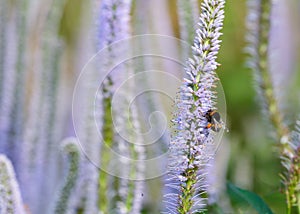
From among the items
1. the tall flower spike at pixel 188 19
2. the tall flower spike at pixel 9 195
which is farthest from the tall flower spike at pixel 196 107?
the tall flower spike at pixel 188 19

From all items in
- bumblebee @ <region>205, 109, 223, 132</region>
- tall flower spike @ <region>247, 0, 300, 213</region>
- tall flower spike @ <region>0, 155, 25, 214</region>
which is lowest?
tall flower spike @ <region>0, 155, 25, 214</region>

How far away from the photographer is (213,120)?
1.56 ft

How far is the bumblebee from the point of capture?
464mm

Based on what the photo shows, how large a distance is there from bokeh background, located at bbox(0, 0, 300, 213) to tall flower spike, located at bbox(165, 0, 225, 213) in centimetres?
21

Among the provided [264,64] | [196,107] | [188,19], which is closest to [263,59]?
[264,64]

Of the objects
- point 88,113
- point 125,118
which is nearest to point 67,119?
point 88,113

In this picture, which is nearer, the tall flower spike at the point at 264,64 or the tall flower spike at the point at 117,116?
the tall flower spike at the point at 117,116

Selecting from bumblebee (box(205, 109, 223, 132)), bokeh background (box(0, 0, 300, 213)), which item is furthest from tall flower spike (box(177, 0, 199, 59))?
bumblebee (box(205, 109, 223, 132))

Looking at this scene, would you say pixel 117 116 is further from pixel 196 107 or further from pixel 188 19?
pixel 196 107

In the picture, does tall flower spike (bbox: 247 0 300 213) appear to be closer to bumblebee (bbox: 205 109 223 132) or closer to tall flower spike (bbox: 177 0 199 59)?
tall flower spike (bbox: 177 0 199 59)

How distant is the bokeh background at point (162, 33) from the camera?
87 centimetres

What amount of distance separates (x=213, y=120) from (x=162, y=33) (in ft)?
1.73

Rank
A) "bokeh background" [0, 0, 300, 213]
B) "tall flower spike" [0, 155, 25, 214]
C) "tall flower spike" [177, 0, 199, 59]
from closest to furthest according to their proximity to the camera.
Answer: "tall flower spike" [0, 155, 25, 214] → "tall flower spike" [177, 0, 199, 59] → "bokeh background" [0, 0, 300, 213]

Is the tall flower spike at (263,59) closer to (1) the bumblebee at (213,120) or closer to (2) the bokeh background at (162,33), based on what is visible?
(2) the bokeh background at (162,33)
